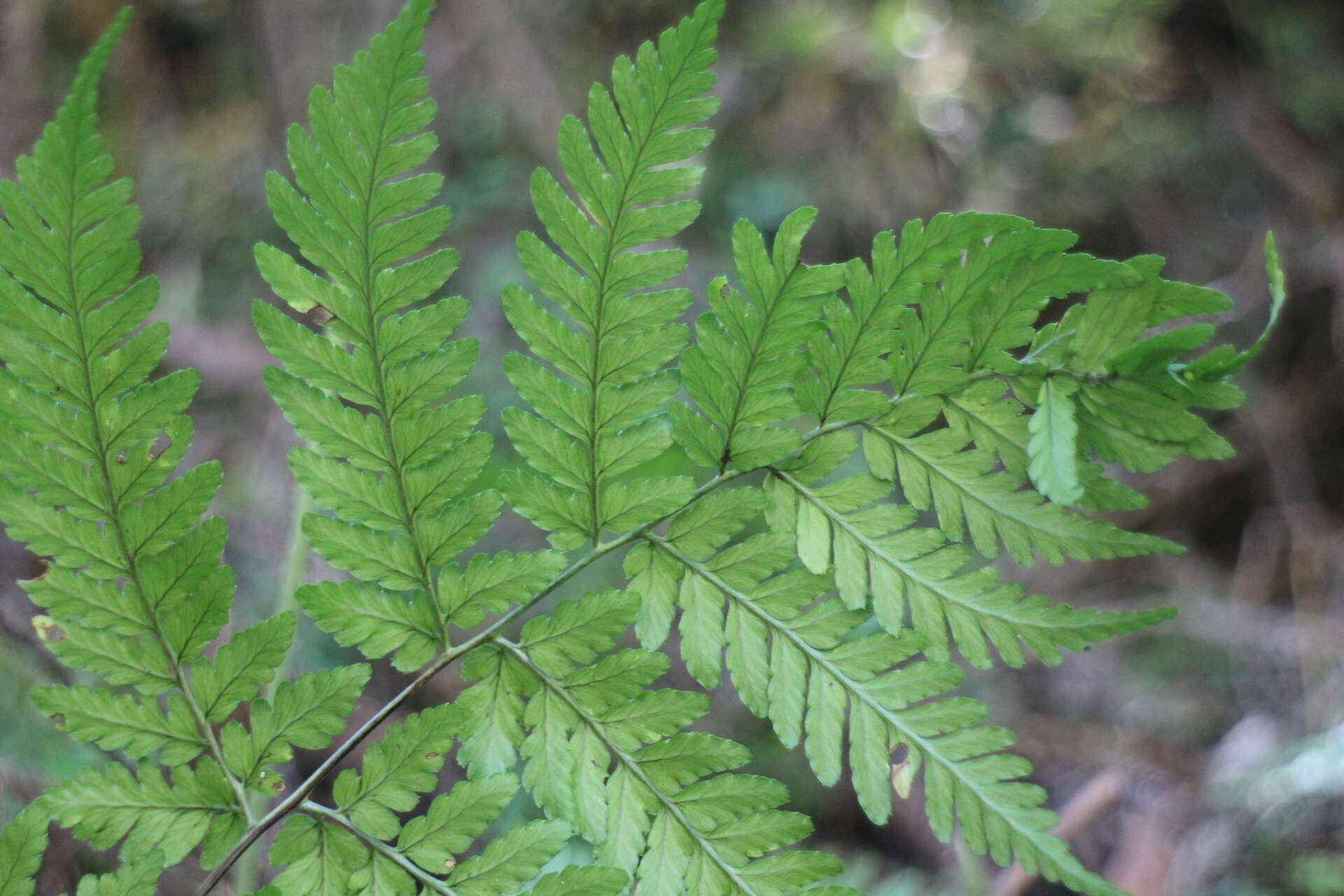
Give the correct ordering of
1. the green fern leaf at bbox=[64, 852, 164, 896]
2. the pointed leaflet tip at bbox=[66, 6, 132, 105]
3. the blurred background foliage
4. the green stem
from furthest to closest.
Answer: the blurred background foliage, the green stem, the green fern leaf at bbox=[64, 852, 164, 896], the pointed leaflet tip at bbox=[66, 6, 132, 105]

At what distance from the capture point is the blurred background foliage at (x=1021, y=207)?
2.35 metres

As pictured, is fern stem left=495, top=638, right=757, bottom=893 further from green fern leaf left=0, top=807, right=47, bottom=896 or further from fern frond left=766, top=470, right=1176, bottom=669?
green fern leaf left=0, top=807, right=47, bottom=896

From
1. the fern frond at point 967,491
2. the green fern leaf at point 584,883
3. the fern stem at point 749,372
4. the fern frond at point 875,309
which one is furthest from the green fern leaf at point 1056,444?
the green fern leaf at point 584,883

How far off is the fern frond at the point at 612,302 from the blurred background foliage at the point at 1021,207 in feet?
3.73

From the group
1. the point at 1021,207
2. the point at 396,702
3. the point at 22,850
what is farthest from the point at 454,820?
the point at 1021,207

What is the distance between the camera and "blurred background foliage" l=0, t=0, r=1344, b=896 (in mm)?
2346

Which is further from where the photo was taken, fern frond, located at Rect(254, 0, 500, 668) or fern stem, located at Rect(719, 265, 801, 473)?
fern stem, located at Rect(719, 265, 801, 473)

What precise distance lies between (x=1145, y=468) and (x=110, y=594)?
1.19 metres

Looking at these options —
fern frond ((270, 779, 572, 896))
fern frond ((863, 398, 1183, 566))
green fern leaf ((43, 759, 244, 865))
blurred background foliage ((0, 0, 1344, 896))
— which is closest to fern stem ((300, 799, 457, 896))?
fern frond ((270, 779, 572, 896))

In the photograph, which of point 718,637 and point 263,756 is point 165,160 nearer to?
point 263,756

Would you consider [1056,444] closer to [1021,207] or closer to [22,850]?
[22,850]

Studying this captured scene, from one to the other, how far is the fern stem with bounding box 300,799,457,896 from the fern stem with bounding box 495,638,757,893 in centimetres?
24

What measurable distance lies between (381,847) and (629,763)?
0.31m

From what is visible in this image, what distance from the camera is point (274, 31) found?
3.55m
